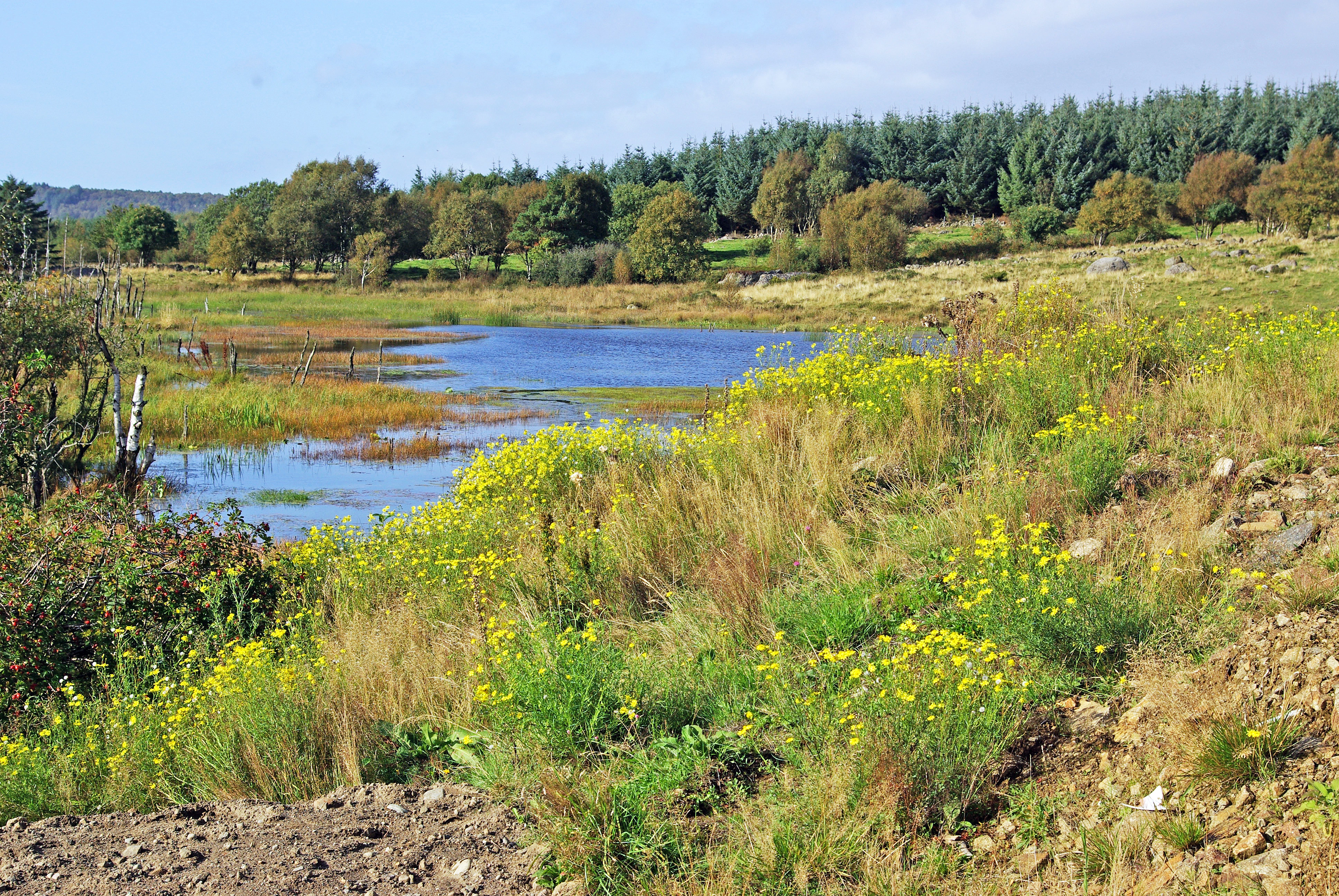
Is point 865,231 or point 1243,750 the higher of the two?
point 865,231

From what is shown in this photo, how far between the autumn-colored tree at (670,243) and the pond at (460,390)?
763 inches

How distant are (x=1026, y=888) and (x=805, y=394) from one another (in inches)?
277

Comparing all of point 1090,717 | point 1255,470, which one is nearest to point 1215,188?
point 1255,470

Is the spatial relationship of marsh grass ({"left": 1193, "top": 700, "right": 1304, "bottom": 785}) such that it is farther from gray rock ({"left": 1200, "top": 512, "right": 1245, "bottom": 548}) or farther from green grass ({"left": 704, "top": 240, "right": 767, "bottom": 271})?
green grass ({"left": 704, "top": 240, "right": 767, "bottom": 271})

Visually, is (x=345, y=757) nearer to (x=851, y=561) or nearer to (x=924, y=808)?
(x=924, y=808)

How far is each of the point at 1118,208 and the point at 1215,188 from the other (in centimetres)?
1053

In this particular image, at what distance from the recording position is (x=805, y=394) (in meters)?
10.1

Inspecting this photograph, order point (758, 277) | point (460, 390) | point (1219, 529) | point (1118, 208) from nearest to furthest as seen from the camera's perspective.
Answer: point (1219, 529) → point (460, 390) → point (1118, 208) → point (758, 277)

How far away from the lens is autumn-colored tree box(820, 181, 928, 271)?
68562 millimetres

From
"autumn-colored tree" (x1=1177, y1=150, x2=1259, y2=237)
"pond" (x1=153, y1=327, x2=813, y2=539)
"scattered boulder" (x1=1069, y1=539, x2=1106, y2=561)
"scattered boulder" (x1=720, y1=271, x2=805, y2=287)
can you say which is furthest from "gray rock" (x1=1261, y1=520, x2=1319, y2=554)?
"autumn-colored tree" (x1=1177, y1=150, x2=1259, y2=237)

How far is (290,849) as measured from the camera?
A: 158 inches

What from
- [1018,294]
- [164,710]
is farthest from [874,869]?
[1018,294]

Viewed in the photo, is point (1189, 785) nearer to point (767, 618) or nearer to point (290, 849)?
point (767, 618)

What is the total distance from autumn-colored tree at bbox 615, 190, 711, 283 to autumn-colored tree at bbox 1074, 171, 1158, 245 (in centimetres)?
2643
